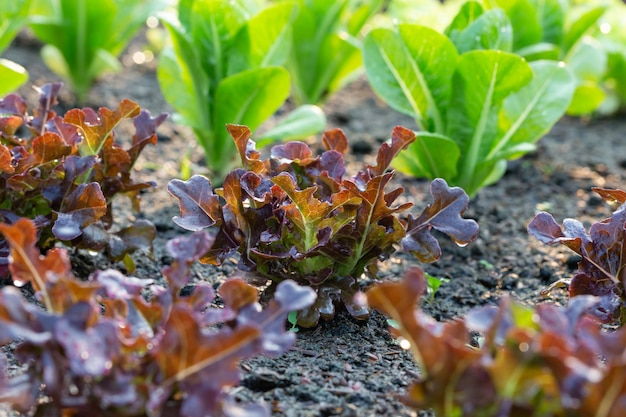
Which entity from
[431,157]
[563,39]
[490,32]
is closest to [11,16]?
[431,157]

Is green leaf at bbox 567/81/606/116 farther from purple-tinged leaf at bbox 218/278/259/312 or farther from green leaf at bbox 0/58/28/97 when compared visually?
purple-tinged leaf at bbox 218/278/259/312

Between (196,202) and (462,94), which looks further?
(462,94)

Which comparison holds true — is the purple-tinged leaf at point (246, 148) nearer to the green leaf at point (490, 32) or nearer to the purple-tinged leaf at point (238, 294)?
the purple-tinged leaf at point (238, 294)

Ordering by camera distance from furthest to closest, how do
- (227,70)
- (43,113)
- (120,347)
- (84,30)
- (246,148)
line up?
(84,30) < (227,70) < (43,113) < (246,148) < (120,347)

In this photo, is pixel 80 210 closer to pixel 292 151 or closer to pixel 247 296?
pixel 292 151

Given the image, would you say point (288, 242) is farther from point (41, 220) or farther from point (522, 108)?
point (522, 108)

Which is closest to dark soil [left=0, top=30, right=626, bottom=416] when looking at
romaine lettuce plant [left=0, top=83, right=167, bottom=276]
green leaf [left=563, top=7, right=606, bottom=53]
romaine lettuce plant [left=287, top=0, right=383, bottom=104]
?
romaine lettuce plant [left=0, top=83, right=167, bottom=276]

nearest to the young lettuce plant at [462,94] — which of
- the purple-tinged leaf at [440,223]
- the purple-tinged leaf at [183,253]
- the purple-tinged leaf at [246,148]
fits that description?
the purple-tinged leaf at [440,223]

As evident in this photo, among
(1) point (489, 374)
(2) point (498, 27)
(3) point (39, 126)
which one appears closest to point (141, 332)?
(1) point (489, 374)
